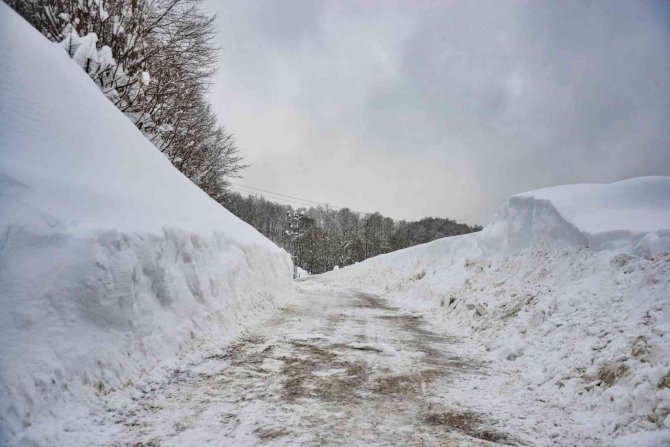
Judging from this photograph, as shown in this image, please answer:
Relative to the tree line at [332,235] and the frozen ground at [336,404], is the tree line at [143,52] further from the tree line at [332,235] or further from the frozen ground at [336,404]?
the tree line at [332,235]

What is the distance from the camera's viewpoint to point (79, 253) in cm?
359

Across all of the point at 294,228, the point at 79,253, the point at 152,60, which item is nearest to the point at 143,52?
the point at 152,60

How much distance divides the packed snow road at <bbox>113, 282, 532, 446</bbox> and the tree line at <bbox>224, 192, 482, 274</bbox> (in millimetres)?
42281

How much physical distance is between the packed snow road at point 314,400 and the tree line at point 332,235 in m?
42.3

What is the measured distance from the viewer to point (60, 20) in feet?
30.7

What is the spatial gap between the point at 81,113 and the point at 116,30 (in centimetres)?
585

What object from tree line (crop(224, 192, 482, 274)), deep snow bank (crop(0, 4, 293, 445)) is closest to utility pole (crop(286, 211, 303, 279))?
tree line (crop(224, 192, 482, 274))

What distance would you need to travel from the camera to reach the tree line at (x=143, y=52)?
29.9 feet

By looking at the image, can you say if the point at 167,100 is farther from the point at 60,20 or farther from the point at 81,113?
the point at 81,113

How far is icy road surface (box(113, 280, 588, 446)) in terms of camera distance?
9.83 feet

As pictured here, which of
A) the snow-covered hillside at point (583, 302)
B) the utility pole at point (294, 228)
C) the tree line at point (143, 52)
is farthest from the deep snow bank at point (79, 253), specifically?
the utility pole at point (294, 228)

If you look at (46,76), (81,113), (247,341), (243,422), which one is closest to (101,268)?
(243,422)

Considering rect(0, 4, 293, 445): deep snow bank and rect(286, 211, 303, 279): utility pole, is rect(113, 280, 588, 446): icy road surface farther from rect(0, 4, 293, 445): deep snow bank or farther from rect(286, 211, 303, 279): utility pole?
rect(286, 211, 303, 279): utility pole

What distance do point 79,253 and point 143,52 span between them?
9.49m
